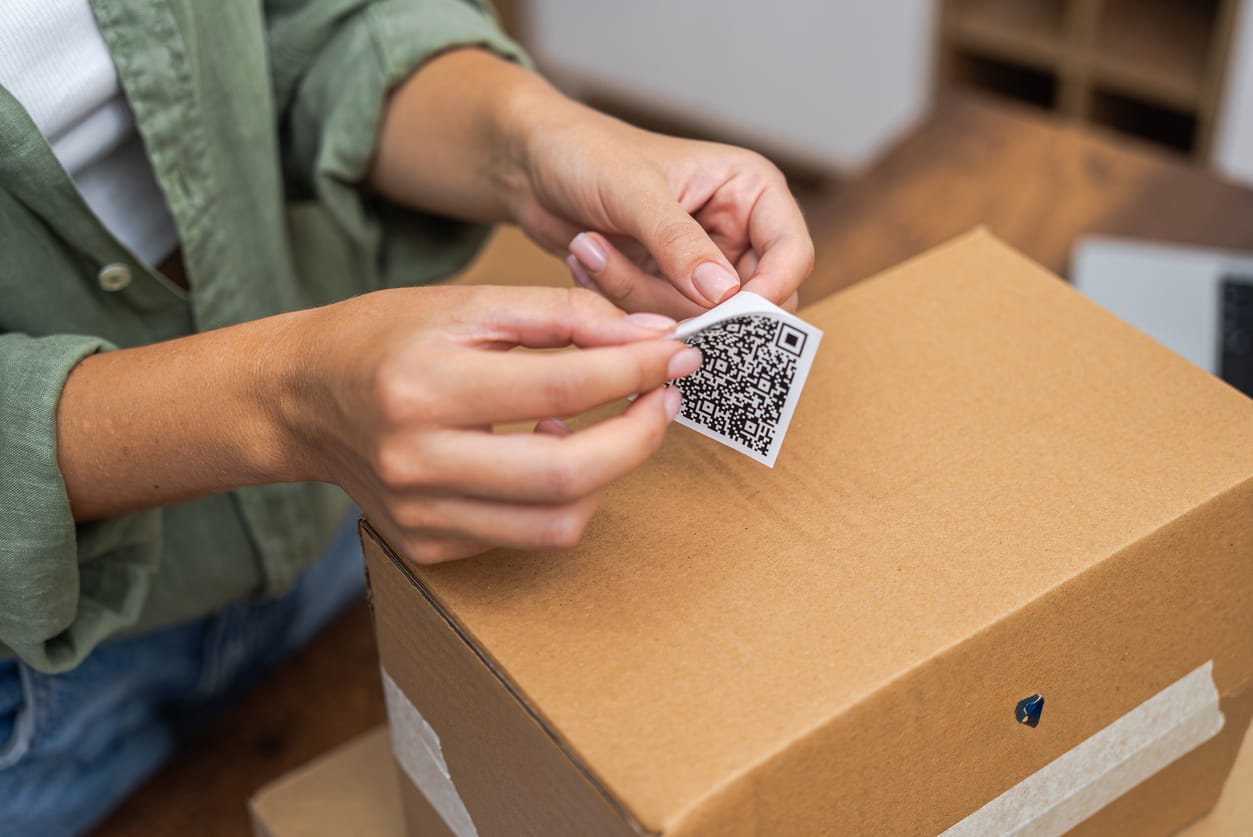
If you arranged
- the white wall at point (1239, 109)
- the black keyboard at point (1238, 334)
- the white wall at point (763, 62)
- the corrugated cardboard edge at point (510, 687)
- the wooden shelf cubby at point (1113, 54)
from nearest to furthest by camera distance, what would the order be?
the corrugated cardboard edge at point (510, 687) → the black keyboard at point (1238, 334) → the white wall at point (1239, 109) → the wooden shelf cubby at point (1113, 54) → the white wall at point (763, 62)

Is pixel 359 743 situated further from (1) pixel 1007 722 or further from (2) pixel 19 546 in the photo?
(1) pixel 1007 722

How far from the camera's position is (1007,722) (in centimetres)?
50

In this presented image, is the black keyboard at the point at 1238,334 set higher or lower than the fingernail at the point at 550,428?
lower

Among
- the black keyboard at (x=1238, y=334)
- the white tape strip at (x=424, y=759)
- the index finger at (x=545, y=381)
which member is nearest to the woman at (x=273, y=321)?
the index finger at (x=545, y=381)

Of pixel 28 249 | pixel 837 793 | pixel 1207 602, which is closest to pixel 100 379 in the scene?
pixel 28 249

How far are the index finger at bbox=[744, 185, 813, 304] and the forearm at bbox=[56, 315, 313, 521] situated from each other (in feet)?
0.73

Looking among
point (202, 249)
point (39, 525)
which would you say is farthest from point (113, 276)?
point (39, 525)

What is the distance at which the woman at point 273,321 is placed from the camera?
453 mm

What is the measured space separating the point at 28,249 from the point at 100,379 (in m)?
0.17

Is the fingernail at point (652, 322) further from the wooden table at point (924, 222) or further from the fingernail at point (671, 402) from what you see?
the wooden table at point (924, 222)

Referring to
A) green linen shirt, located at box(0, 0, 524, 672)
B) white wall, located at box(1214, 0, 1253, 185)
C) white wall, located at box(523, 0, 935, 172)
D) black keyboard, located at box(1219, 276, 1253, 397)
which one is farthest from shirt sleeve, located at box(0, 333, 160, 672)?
white wall, located at box(523, 0, 935, 172)

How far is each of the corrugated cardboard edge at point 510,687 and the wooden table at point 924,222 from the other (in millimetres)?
330

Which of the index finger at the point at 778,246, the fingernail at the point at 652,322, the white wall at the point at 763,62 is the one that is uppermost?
the fingernail at the point at 652,322

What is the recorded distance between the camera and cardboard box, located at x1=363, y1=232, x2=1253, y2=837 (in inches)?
17.4
